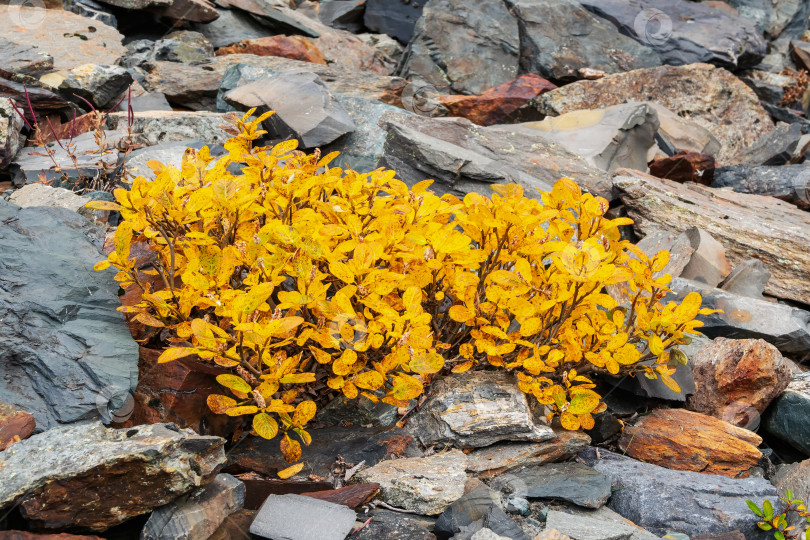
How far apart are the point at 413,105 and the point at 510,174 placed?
2918mm

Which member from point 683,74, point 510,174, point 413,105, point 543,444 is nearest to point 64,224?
point 543,444

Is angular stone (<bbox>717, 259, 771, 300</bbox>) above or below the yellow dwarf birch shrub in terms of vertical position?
below

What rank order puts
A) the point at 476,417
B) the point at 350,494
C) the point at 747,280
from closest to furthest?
the point at 350,494 < the point at 476,417 < the point at 747,280

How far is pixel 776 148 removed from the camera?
6773 mm

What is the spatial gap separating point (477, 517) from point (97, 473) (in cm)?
111

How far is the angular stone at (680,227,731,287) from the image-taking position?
4180mm

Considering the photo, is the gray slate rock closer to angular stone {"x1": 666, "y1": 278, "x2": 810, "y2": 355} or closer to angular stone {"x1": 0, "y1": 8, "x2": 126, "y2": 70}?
angular stone {"x1": 666, "y1": 278, "x2": 810, "y2": 355}

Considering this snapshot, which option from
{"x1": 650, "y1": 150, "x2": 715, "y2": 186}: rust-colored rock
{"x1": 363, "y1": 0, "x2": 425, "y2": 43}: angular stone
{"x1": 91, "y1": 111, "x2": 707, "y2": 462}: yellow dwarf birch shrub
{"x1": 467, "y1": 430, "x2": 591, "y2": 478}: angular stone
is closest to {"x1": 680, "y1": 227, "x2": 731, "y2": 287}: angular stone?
{"x1": 650, "y1": 150, "x2": 715, "y2": 186}: rust-colored rock

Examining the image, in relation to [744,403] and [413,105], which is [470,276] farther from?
[413,105]

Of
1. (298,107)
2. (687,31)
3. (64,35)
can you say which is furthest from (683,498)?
(687,31)

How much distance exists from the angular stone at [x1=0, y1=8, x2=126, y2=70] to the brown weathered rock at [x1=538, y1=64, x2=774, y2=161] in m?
5.50

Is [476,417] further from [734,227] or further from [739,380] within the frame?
[734,227]

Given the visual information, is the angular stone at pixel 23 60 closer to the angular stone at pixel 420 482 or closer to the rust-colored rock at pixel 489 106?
the rust-colored rock at pixel 489 106

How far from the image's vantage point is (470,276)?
2.41m
